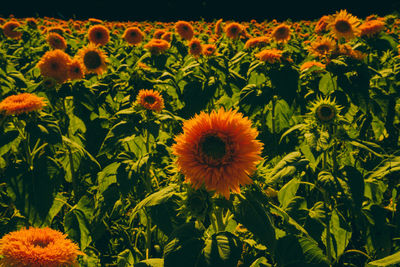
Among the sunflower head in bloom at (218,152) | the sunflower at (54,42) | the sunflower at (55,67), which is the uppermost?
the sunflower at (54,42)

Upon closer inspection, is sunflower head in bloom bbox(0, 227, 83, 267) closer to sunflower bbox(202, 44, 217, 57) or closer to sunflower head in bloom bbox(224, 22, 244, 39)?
sunflower bbox(202, 44, 217, 57)

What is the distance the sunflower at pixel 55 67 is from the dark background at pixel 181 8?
987 inches

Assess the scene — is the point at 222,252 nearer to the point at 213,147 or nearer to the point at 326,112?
the point at 213,147

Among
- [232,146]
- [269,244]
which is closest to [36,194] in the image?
[232,146]

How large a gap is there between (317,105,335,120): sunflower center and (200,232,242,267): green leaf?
1220mm

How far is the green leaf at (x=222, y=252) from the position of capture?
43.8 inches

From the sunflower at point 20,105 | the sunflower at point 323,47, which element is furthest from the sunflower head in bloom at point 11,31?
the sunflower at point 323,47

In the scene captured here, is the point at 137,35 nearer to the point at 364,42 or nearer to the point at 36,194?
the point at 364,42

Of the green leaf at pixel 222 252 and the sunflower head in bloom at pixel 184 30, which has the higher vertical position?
the sunflower head in bloom at pixel 184 30

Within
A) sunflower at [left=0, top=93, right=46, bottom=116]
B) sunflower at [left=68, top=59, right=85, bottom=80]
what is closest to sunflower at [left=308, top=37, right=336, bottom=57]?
sunflower at [left=68, top=59, right=85, bottom=80]

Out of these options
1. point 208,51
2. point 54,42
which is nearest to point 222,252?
point 208,51

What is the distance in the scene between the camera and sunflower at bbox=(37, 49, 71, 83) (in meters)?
2.99

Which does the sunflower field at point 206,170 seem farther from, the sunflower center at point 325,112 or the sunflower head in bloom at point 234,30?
the sunflower head in bloom at point 234,30

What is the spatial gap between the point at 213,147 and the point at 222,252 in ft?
1.26
